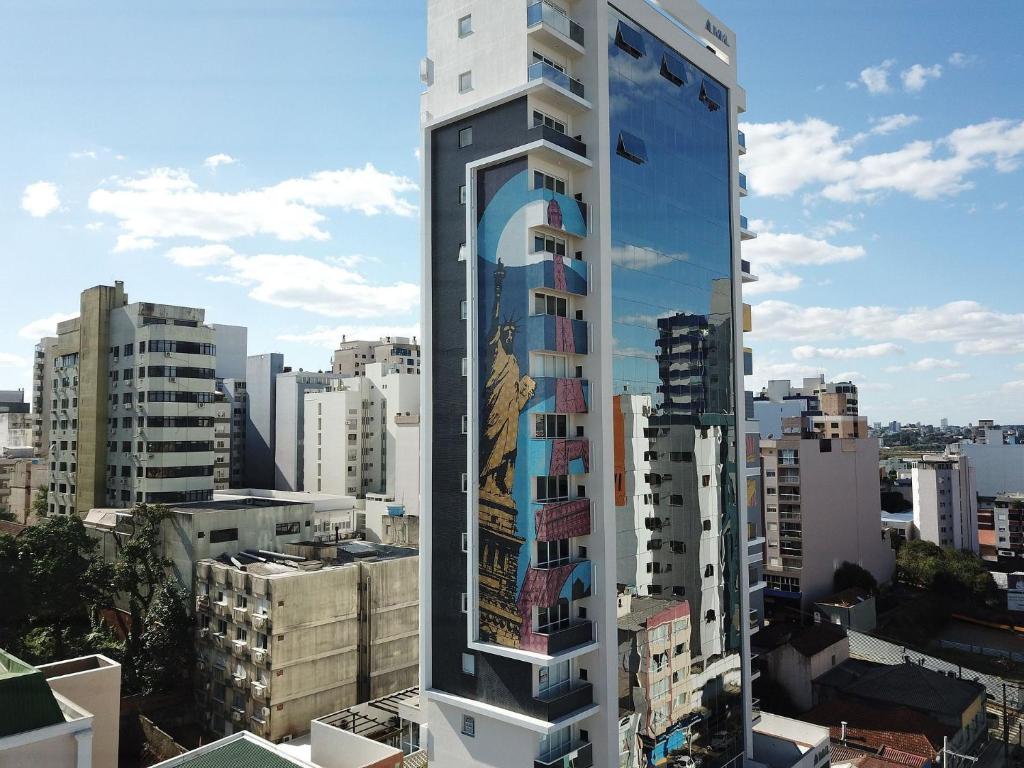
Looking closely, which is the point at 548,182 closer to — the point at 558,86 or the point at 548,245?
the point at 548,245

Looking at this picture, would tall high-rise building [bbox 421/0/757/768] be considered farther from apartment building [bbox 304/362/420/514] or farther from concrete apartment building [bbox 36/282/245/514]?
apartment building [bbox 304/362/420/514]

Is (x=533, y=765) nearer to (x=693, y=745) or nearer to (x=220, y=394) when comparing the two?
(x=693, y=745)

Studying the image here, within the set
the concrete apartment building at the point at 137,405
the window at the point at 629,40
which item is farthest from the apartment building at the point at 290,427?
the window at the point at 629,40

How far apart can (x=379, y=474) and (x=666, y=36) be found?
60.8 metres

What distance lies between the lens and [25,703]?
1836 centimetres

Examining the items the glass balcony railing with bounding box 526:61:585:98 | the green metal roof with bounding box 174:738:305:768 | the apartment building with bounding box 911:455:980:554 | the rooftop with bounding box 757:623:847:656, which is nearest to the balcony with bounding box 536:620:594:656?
the green metal roof with bounding box 174:738:305:768

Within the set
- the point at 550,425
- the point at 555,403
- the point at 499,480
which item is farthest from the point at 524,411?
the point at 499,480

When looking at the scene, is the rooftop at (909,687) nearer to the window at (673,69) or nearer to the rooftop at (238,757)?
the rooftop at (238,757)

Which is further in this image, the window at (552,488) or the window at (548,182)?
the window at (548,182)

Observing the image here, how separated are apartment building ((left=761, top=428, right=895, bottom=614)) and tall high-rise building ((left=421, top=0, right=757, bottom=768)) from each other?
138 feet

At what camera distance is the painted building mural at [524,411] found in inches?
958

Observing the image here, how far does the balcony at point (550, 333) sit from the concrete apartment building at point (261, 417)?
7092 centimetres

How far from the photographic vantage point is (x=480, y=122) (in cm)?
2667

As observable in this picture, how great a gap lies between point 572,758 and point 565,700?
219 centimetres
